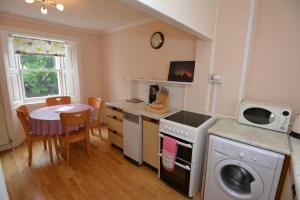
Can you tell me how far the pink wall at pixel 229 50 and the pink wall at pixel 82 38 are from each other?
9.41 ft

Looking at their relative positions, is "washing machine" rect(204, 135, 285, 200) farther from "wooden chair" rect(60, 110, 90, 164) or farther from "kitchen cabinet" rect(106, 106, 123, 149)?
"wooden chair" rect(60, 110, 90, 164)

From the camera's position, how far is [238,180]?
1.49m

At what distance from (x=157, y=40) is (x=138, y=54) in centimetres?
51

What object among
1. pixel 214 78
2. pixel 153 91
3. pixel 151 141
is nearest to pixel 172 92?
pixel 153 91

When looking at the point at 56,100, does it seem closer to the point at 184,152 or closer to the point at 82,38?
the point at 82,38

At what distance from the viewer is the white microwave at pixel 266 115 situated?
142cm

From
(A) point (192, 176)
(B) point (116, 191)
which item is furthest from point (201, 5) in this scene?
(B) point (116, 191)

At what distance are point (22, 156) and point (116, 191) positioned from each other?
1820mm

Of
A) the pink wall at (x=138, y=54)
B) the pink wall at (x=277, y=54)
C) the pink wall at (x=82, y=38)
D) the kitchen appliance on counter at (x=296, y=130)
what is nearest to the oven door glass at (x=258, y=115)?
the kitchen appliance on counter at (x=296, y=130)

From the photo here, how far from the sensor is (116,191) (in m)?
1.83

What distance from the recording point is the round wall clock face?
2.47 meters

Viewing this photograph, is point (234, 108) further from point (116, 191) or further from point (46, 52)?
point (46, 52)

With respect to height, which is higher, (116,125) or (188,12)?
(188,12)

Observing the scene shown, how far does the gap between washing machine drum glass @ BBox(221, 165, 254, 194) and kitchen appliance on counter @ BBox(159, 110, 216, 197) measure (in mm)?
281
